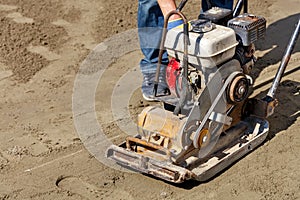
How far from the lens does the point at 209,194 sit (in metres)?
4.24

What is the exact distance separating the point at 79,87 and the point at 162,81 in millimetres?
1171

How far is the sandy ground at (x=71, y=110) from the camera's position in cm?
432

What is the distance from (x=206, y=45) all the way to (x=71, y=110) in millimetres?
1716

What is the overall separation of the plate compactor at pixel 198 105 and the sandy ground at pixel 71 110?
0.53ft

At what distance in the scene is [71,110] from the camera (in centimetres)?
544

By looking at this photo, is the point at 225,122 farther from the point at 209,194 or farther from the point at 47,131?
the point at 47,131

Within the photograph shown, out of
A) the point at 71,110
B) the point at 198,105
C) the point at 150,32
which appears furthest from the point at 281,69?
the point at 71,110

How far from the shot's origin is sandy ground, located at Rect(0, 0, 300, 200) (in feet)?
14.2

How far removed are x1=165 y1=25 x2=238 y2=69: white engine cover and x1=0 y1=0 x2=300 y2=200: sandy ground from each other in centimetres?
81

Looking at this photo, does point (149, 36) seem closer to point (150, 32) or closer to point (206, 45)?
point (150, 32)

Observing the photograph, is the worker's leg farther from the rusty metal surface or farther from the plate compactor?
the rusty metal surface

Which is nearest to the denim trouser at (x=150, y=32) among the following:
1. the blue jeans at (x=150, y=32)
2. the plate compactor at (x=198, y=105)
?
the blue jeans at (x=150, y=32)

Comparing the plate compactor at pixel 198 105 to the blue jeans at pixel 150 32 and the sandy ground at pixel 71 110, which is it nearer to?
the sandy ground at pixel 71 110

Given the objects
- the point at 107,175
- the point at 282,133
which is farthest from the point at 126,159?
the point at 282,133
